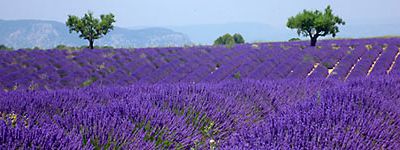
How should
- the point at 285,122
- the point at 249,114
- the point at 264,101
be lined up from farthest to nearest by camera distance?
the point at 264,101, the point at 249,114, the point at 285,122

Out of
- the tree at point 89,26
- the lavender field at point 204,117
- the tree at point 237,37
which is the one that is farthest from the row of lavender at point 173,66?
the tree at point 237,37

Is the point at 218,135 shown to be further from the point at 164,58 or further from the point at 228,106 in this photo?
the point at 164,58

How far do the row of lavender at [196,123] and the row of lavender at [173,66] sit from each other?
6.14 metres

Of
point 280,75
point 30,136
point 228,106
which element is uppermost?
point 30,136

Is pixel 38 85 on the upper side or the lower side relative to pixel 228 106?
lower

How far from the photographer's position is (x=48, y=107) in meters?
3.37

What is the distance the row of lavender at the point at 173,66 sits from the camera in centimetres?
1048

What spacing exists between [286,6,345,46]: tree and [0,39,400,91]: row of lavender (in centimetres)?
652

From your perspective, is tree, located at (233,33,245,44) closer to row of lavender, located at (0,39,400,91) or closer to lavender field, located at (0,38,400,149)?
row of lavender, located at (0,39,400,91)

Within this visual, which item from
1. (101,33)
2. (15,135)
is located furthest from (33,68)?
(101,33)

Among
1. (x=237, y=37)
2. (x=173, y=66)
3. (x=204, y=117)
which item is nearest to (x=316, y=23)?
(x=173, y=66)

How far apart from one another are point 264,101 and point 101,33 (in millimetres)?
22353

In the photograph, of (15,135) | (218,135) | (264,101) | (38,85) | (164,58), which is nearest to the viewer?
(15,135)

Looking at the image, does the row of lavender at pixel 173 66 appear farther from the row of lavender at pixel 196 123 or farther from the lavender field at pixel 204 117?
the row of lavender at pixel 196 123
